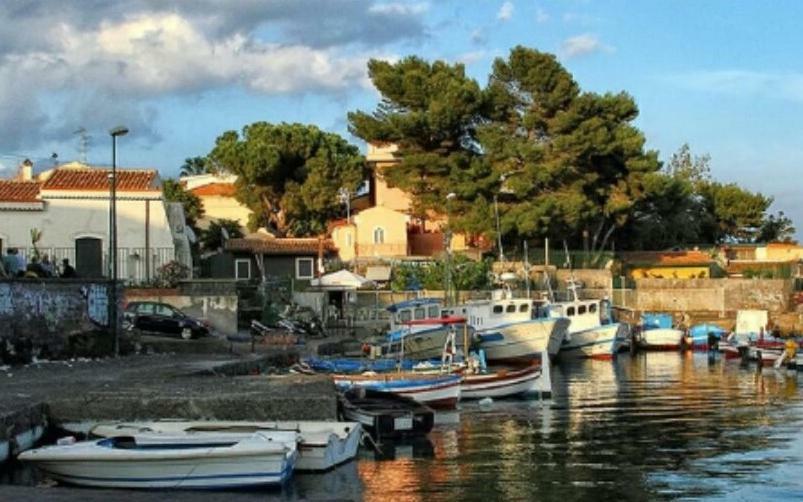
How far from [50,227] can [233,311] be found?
12.3m

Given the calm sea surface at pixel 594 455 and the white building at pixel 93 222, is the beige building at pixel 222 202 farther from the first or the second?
the calm sea surface at pixel 594 455

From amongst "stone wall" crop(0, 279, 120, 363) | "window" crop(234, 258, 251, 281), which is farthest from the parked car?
"window" crop(234, 258, 251, 281)

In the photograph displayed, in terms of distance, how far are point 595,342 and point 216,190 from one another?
1394 inches

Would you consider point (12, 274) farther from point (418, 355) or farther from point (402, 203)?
point (402, 203)

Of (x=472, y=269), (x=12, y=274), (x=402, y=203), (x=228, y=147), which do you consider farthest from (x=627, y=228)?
(x=12, y=274)

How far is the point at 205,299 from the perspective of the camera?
139 feet

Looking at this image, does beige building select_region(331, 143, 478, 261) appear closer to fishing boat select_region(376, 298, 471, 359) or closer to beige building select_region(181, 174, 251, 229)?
beige building select_region(181, 174, 251, 229)

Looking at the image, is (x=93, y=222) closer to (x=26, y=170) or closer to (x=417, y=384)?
(x=26, y=170)

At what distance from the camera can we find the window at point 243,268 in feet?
219

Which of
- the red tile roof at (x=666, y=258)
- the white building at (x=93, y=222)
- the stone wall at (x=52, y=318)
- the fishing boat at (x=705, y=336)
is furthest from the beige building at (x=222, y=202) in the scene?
the stone wall at (x=52, y=318)

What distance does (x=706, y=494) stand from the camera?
59.6 ft

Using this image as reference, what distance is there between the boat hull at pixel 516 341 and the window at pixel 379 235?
22826 millimetres

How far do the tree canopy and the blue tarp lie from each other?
21683 millimetres

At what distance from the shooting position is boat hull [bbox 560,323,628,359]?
5584cm
